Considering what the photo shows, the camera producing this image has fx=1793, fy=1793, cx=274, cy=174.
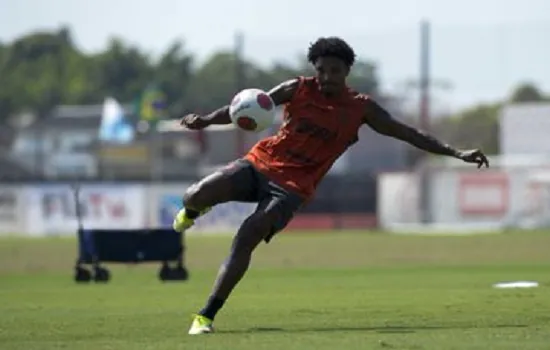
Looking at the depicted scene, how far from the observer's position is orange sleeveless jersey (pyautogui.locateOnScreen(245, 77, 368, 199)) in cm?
1531

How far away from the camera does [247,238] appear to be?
15.1 m

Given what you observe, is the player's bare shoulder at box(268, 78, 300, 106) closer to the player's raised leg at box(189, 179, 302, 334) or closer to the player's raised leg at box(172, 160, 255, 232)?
the player's raised leg at box(172, 160, 255, 232)

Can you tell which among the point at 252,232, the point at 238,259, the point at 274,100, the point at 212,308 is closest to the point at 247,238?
the point at 252,232

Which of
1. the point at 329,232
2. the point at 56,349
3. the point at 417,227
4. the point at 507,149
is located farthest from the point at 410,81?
the point at 56,349

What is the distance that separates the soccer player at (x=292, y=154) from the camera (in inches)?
595

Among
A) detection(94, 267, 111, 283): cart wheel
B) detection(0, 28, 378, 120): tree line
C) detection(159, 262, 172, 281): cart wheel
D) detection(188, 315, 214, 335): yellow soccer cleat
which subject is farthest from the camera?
detection(0, 28, 378, 120): tree line

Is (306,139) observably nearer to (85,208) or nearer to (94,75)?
(85,208)

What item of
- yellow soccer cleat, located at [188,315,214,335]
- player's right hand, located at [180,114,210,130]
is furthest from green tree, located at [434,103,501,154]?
yellow soccer cleat, located at [188,315,214,335]

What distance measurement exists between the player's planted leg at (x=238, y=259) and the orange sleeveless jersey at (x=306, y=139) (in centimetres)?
42

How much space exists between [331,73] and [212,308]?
2.23m

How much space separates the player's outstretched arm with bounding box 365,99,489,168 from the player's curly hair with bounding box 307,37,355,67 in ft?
1.90

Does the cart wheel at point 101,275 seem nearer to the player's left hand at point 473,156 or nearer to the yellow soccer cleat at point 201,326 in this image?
the player's left hand at point 473,156

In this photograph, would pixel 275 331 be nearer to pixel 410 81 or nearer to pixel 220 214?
pixel 220 214

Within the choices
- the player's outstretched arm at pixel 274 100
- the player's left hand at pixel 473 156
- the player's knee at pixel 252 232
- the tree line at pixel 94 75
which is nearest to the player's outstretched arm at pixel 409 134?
the player's left hand at pixel 473 156
